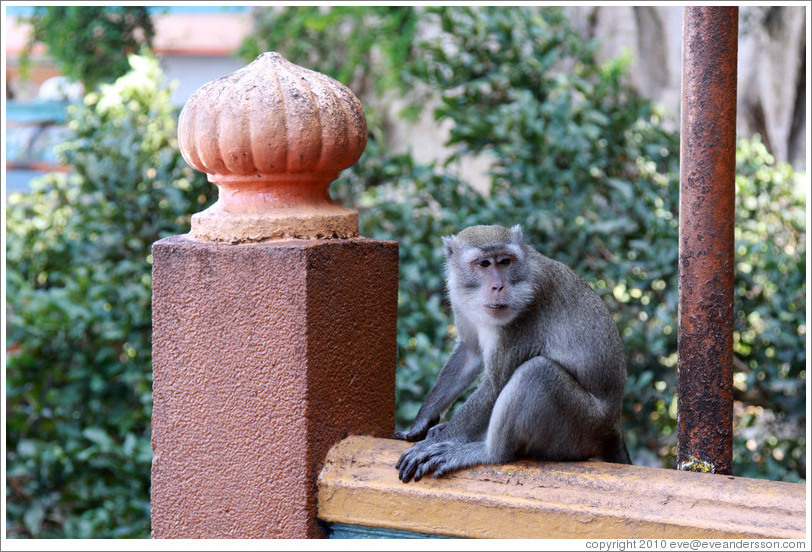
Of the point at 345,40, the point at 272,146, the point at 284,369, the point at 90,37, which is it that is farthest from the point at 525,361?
the point at 345,40

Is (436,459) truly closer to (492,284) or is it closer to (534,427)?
(534,427)

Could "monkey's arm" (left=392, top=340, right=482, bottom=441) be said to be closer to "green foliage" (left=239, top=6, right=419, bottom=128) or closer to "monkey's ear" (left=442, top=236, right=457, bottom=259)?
"monkey's ear" (left=442, top=236, right=457, bottom=259)

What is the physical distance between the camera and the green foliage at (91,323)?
4500mm

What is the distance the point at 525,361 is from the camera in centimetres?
262

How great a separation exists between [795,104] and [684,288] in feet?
17.3

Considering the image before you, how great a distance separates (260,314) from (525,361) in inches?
34.9

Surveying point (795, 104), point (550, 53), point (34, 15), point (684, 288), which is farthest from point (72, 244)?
point (795, 104)

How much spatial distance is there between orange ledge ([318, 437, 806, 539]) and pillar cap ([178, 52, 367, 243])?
609 millimetres

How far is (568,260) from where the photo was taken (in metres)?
4.25

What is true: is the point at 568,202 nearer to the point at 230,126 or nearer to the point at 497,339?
the point at 497,339

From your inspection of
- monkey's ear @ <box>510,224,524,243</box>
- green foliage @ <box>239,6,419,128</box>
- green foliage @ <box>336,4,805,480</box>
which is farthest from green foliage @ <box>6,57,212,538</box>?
monkey's ear @ <box>510,224,524,243</box>

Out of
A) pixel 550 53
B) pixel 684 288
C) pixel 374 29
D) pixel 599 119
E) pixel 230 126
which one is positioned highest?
pixel 374 29

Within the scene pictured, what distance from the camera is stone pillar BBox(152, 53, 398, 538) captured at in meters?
2.10

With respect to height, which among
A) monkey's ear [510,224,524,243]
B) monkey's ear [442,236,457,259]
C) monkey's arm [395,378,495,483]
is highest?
monkey's ear [510,224,524,243]
